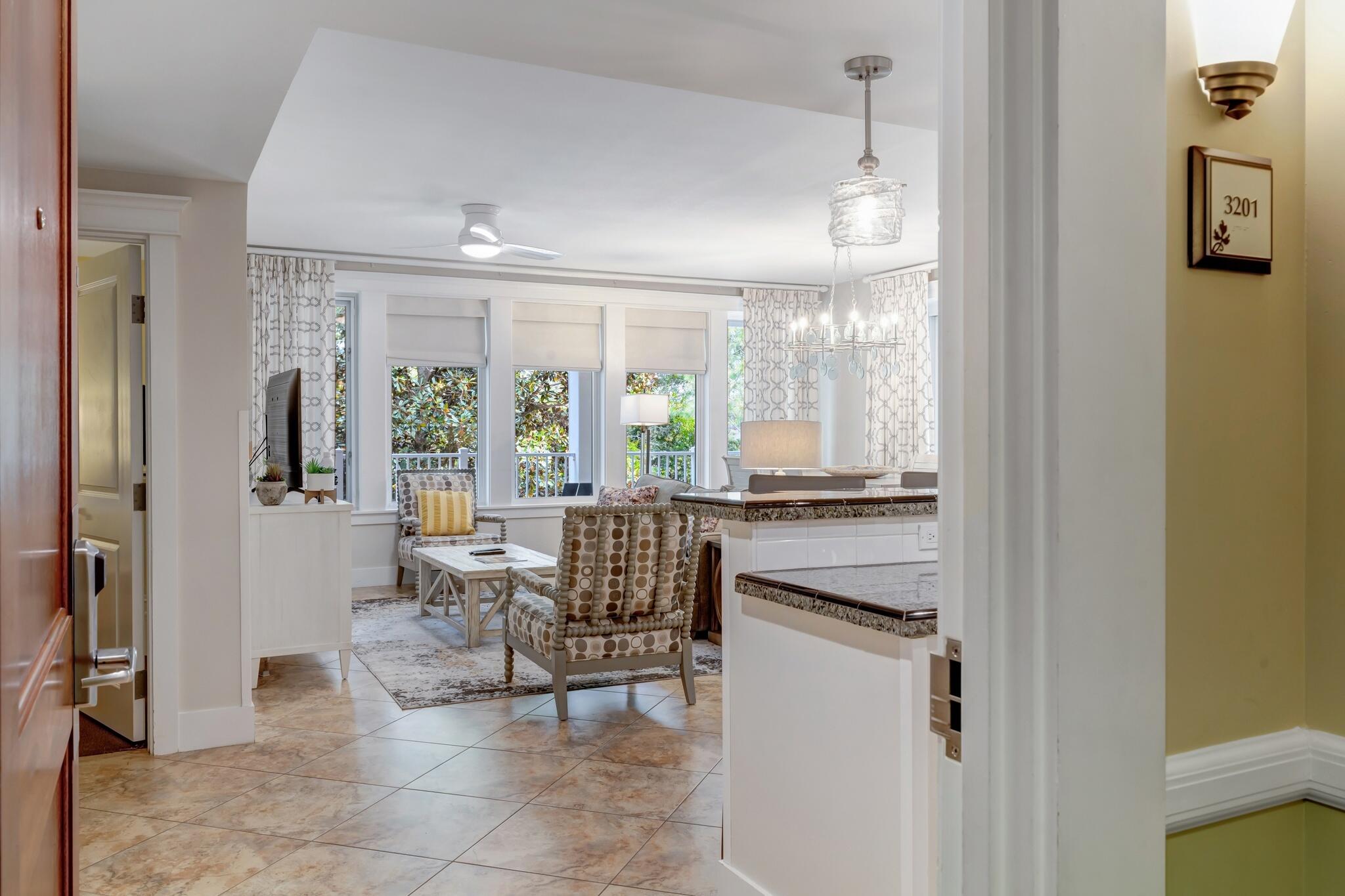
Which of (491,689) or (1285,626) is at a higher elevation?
(1285,626)

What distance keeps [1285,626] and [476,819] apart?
2.60 metres

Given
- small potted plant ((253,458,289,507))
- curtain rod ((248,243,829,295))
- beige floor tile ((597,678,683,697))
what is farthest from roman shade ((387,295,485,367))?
beige floor tile ((597,678,683,697))

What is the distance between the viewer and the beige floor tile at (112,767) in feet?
11.3

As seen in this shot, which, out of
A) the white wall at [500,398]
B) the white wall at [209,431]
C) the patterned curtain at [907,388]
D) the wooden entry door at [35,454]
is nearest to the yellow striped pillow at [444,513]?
the white wall at [500,398]

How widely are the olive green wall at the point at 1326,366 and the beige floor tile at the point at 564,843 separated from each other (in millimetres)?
2064

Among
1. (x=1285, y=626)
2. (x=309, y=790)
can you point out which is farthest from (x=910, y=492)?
(x=309, y=790)

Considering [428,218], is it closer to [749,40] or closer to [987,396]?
[749,40]

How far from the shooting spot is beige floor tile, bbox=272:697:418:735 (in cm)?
411

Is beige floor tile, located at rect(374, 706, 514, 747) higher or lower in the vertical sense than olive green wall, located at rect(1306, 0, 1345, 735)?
lower

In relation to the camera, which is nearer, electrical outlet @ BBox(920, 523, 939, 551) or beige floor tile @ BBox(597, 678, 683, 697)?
electrical outlet @ BBox(920, 523, 939, 551)

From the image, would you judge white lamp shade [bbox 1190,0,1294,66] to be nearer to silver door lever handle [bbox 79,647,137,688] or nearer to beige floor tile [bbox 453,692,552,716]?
silver door lever handle [bbox 79,647,137,688]

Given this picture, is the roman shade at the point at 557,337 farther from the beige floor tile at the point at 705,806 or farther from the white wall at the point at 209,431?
the beige floor tile at the point at 705,806

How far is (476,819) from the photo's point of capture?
10.1ft

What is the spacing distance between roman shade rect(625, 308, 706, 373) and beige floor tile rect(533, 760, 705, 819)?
18.2 ft
